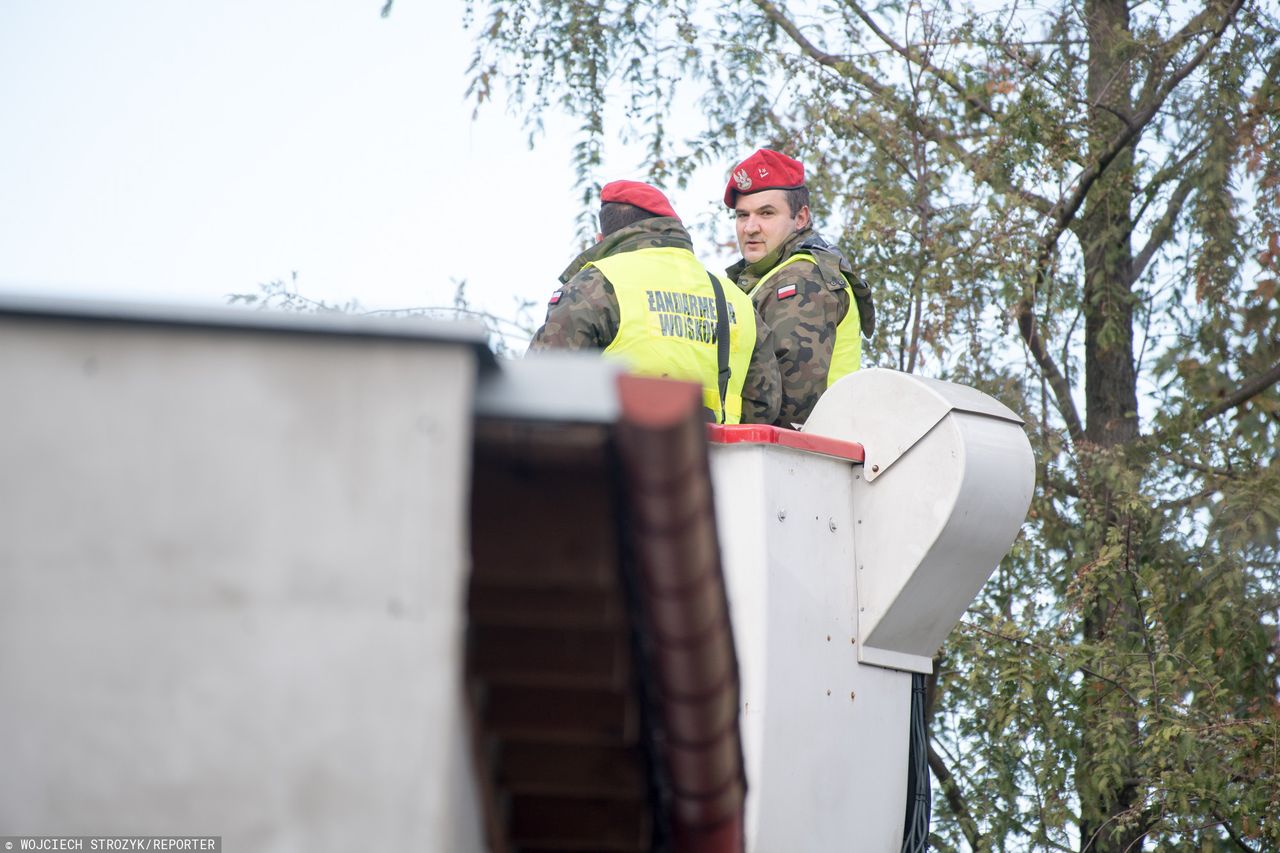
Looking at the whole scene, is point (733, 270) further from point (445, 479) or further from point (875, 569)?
point (445, 479)

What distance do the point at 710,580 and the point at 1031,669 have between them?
19.9ft

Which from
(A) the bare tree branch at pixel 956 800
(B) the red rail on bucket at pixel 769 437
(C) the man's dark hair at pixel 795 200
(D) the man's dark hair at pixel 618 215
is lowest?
(A) the bare tree branch at pixel 956 800

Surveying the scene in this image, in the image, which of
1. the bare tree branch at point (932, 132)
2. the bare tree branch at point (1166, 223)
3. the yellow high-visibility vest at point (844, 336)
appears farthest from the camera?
the bare tree branch at point (1166, 223)

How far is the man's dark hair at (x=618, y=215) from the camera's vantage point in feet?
18.3

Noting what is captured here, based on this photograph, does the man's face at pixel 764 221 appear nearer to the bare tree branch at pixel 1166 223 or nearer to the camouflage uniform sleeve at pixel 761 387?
the camouflage uniform sleeve at pixel 761 387

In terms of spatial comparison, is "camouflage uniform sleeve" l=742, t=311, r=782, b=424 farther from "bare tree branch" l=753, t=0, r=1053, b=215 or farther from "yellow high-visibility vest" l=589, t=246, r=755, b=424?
"bare tree branch" l=753, t=0, r=1053, b=215

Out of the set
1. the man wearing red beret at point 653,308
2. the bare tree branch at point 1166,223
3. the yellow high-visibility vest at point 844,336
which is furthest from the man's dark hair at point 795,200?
the bare tree branch at point 1166,223

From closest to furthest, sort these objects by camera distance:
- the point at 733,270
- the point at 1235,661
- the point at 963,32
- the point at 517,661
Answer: the point at 517,661 → the point at 733,270 → the point at 1235,661 → the point at 963,32

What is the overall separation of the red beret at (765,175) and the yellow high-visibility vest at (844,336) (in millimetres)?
321

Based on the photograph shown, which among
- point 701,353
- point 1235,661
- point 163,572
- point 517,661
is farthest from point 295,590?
point 1235,661

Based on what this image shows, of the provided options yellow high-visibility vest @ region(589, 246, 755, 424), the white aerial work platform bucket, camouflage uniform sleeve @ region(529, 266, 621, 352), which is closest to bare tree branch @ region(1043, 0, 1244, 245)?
the white aerial work platform bucket

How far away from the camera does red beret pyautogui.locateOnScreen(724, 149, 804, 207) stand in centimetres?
636

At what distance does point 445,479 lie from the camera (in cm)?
262

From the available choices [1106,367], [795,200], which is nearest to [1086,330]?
[1106,367]
